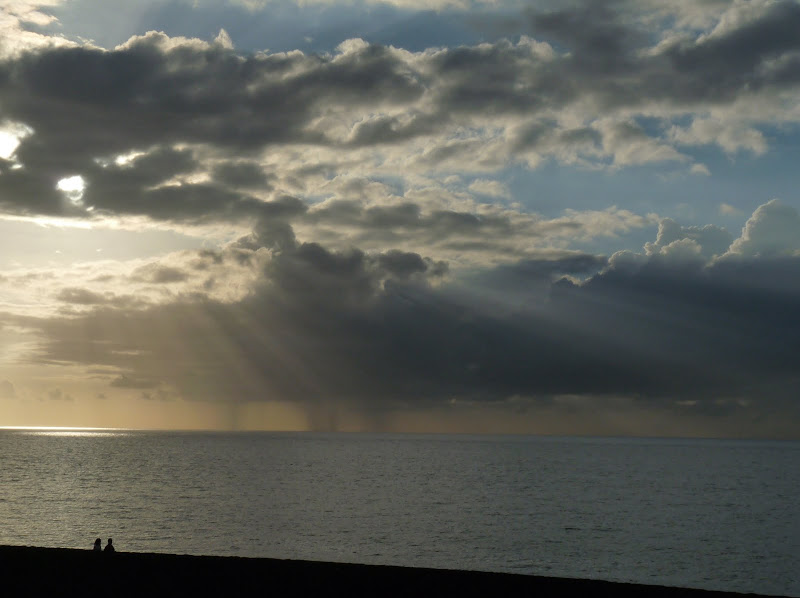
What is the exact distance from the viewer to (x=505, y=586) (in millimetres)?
30547

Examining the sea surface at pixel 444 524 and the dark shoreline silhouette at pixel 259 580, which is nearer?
the dark shoreline silhouette at pixel 259 580

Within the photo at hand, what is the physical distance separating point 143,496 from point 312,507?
2528 centimetres

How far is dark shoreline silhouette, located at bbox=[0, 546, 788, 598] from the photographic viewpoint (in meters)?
29.6

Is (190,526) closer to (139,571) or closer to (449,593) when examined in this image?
(139,571)

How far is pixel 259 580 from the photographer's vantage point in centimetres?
3092

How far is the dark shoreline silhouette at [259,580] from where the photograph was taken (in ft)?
97.1

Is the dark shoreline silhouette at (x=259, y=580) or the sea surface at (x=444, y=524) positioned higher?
the dark shoreline silhouette at (x=259, y=580)

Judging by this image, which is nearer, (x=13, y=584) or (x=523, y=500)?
(x=13, y=584)

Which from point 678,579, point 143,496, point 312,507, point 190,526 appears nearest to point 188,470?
point 143,496

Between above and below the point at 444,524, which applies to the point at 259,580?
above

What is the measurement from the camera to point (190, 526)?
6894 cm

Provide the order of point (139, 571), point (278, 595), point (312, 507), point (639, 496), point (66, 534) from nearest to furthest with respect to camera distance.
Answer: point (278, 595)
point (139, 571)
point (66, 534)
point (312, 507)
point (639, 496)

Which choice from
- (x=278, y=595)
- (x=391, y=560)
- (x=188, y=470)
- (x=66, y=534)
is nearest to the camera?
(x=278, y=595)

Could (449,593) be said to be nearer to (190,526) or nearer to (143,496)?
(190,526)
